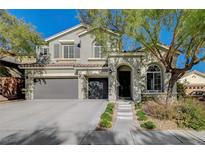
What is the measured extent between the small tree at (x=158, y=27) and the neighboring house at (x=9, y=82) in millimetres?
11933

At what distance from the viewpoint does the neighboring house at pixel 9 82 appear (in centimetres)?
1948

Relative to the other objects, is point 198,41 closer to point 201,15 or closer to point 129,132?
point 201,15

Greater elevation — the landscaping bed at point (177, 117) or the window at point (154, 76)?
the window at point (154, 76)

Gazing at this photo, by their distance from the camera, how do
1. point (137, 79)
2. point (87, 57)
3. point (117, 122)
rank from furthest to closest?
1. point (87, 57)
2. point (137, 79)
3. point (117, 122)

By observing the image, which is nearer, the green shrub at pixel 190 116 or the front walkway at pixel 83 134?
the front walkway at pixel 83 134

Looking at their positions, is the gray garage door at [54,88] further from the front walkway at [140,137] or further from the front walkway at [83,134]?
the front walkway at [140,137]

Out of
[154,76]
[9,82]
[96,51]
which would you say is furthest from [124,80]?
[9,82]

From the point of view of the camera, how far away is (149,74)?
58.6ft

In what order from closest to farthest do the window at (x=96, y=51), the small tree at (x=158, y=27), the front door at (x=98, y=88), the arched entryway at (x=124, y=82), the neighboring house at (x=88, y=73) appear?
the small tree at (x=158, y=27)
the neighboring house at (x=88, y=73)
the arched entryway at (x=124, y=82)
the front door at (x=98, y=88)
the window at (x=96, y=51)

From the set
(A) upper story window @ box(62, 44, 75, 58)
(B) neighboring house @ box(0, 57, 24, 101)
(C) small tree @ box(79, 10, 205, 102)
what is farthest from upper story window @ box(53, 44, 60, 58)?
(C) small tree @ box(79, 10, 205, 102)

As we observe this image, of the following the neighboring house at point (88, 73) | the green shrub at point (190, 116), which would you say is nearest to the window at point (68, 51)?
the neighboring house at point (88, 73)

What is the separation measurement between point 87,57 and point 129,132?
14357 mm
